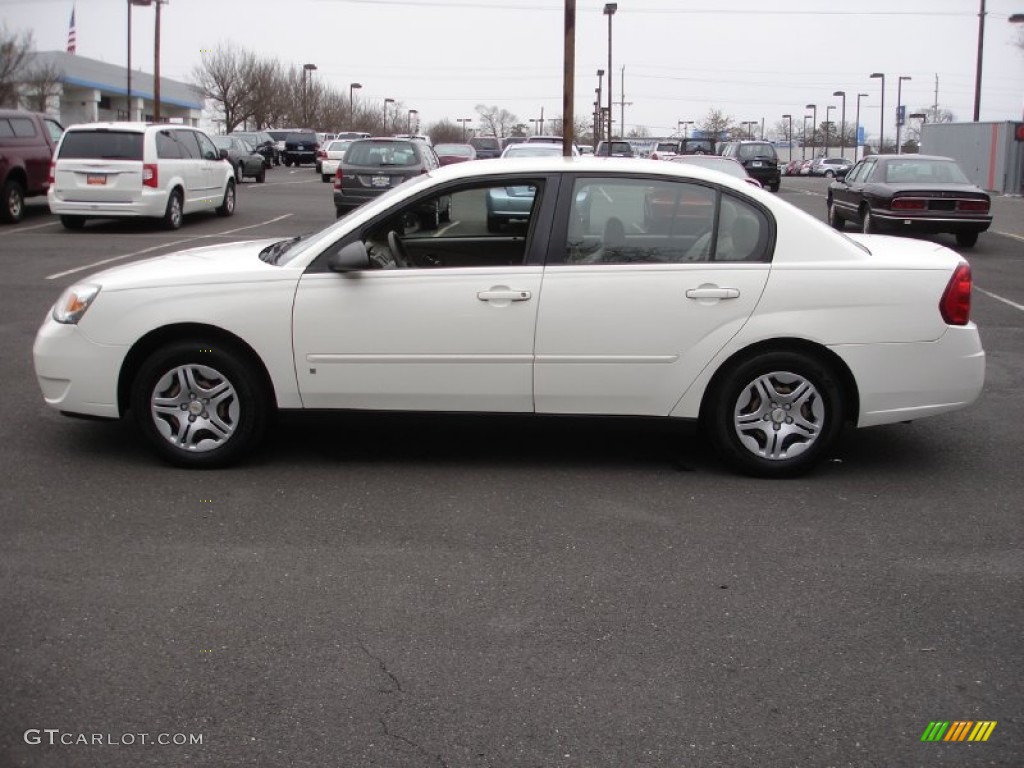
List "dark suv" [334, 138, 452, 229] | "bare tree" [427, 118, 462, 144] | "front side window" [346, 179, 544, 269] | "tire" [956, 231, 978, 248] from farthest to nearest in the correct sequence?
"bare tree" [427, 118, 462, 144] → "dark suv" [334, 138, 452, 229] → "tire" [956, 231, 978, 248] → "front side window" [346, 179, 544, 269]

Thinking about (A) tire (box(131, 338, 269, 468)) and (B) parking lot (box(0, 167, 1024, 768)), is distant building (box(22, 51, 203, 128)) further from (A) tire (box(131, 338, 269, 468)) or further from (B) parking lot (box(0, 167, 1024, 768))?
(B) parking lot (box(0, 167, 1024, 768))

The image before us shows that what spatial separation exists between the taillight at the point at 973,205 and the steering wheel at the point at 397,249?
14.8 metres

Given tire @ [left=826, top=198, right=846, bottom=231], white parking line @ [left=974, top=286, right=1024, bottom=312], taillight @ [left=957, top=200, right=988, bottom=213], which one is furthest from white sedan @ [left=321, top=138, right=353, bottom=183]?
white parking line @ [left=974, top=286, right=1024, bottom=312]

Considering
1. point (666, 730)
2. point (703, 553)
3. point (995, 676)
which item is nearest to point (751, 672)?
point (666, 730)

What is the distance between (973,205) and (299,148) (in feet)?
144

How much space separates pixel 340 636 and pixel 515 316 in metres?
2.22

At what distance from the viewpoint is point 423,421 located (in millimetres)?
5930

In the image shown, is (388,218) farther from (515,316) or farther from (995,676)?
(995,676)

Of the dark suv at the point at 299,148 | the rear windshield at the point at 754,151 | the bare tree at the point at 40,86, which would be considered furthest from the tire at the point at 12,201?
the dark suv at the point at 299,148

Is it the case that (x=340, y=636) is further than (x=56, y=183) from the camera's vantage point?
No

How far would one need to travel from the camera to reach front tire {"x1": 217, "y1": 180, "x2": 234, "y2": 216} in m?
22.2

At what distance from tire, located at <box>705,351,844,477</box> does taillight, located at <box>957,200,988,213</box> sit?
14.1m

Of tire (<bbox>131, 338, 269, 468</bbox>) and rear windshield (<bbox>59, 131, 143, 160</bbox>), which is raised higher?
rear windshield (<bbox>59, 131, 143, 160</bbox>)

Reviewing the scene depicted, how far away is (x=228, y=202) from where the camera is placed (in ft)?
73.9
